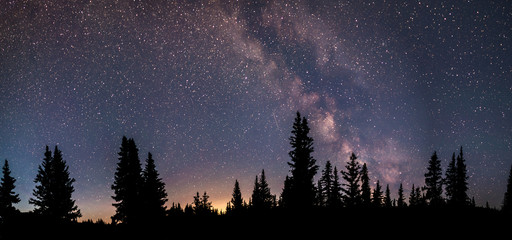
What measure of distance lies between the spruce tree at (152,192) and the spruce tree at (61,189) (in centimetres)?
921

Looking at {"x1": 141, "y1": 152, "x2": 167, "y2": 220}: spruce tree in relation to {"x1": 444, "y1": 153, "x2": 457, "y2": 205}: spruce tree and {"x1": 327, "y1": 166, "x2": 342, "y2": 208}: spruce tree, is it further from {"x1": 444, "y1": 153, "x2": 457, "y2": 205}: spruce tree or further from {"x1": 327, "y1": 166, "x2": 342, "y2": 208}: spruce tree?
{"x1": 444, "y1": 153, "x2": 457, "y2": 205}: spruce tree

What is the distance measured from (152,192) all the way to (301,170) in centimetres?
1880

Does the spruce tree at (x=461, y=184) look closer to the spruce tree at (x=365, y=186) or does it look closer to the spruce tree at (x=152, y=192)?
the spruce tree at (x=365, y=186)

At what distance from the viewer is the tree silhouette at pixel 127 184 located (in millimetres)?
26984

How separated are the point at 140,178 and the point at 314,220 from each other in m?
21.5

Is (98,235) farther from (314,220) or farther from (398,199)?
(398,199)

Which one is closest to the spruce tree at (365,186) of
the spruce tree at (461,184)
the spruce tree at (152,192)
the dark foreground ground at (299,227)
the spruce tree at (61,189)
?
the spruce tree at (461,184)

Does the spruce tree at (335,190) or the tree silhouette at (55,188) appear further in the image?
the spruce tree at (335,190)

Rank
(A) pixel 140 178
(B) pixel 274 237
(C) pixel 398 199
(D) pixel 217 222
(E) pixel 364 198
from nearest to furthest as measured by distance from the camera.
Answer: (B) pixel 274 237
(D) pixel 217 222
(A) pixel 140 178
(E) pixel 364 198
(C) pixel 398 199

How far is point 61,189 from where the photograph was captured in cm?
2964

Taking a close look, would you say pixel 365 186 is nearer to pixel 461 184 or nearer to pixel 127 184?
pixel 461 184

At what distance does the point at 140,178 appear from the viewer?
92.6 ft

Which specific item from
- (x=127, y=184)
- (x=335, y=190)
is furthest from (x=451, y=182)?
(x=127, y=184)

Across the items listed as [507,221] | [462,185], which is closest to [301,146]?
[507,221]
